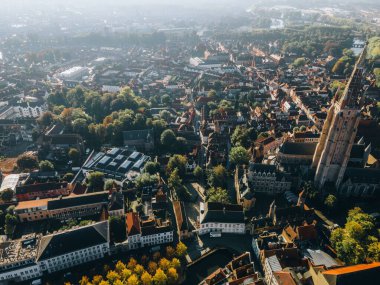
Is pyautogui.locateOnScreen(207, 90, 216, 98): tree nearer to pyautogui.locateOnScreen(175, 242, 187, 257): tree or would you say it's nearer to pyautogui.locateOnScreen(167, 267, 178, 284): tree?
pyautogui.locateOnScreen(175, 242, 187, 257): tree

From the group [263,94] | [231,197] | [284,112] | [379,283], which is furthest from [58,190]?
[263,94]

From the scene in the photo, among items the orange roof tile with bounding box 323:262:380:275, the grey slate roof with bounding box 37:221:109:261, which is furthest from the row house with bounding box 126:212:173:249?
the orange roof tile with bounding box 323:262:380:275

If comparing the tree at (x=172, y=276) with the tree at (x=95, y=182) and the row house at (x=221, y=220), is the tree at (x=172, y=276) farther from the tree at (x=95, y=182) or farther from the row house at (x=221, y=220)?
the tree at (x=95, y=182)

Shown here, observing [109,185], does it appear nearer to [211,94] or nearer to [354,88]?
[354,88]

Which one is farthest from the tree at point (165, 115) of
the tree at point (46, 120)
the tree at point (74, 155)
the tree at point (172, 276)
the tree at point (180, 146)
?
the tree at point (172, 276)

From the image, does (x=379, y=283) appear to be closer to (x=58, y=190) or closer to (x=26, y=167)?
(x=58, y=190)
